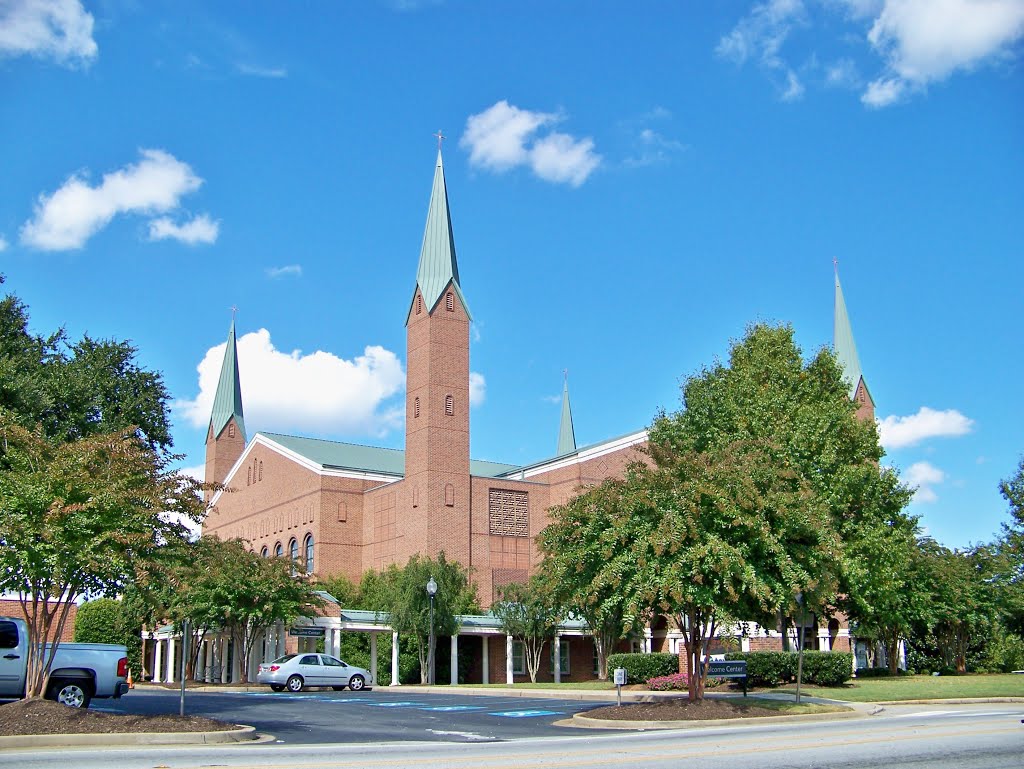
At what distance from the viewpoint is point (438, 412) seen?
52.6 m

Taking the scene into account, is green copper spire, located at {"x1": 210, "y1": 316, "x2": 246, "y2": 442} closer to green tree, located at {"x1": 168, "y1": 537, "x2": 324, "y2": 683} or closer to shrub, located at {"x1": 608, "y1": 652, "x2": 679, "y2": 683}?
green tree, located at {"x1": 168, "y1": 537, "x2": 324, "y2": 683}

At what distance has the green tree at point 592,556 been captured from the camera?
2020 centimetres

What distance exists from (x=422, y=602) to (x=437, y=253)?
21060 mm

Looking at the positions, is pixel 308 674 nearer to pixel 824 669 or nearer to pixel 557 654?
pixel 557 654

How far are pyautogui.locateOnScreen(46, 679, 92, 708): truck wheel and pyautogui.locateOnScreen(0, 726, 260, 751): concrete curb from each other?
237 inches

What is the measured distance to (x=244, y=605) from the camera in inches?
1542

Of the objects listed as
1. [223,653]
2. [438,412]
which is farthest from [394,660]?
[438,412]

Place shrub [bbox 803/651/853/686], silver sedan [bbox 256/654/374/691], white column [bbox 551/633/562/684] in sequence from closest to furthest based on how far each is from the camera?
shrub [bbox 803/651/853/686] < silver sedan [bbox 256/654/374/691] < white column [bbox 551/633/562/684]

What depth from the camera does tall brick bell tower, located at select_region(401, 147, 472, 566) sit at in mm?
51875

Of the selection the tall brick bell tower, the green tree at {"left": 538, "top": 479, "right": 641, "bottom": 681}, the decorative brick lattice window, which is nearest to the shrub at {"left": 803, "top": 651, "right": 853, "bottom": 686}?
the green tree at {"left": 538, "top": 479, "right": 641, "bottom": 681}

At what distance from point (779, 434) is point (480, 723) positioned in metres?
18.1

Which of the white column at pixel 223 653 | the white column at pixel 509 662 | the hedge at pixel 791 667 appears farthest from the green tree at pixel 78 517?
the white column at pixel 223 653

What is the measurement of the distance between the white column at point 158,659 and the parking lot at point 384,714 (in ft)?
102

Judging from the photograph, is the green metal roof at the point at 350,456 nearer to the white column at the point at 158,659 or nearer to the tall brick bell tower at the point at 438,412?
the tall brick bell tower at the point at 438,412
